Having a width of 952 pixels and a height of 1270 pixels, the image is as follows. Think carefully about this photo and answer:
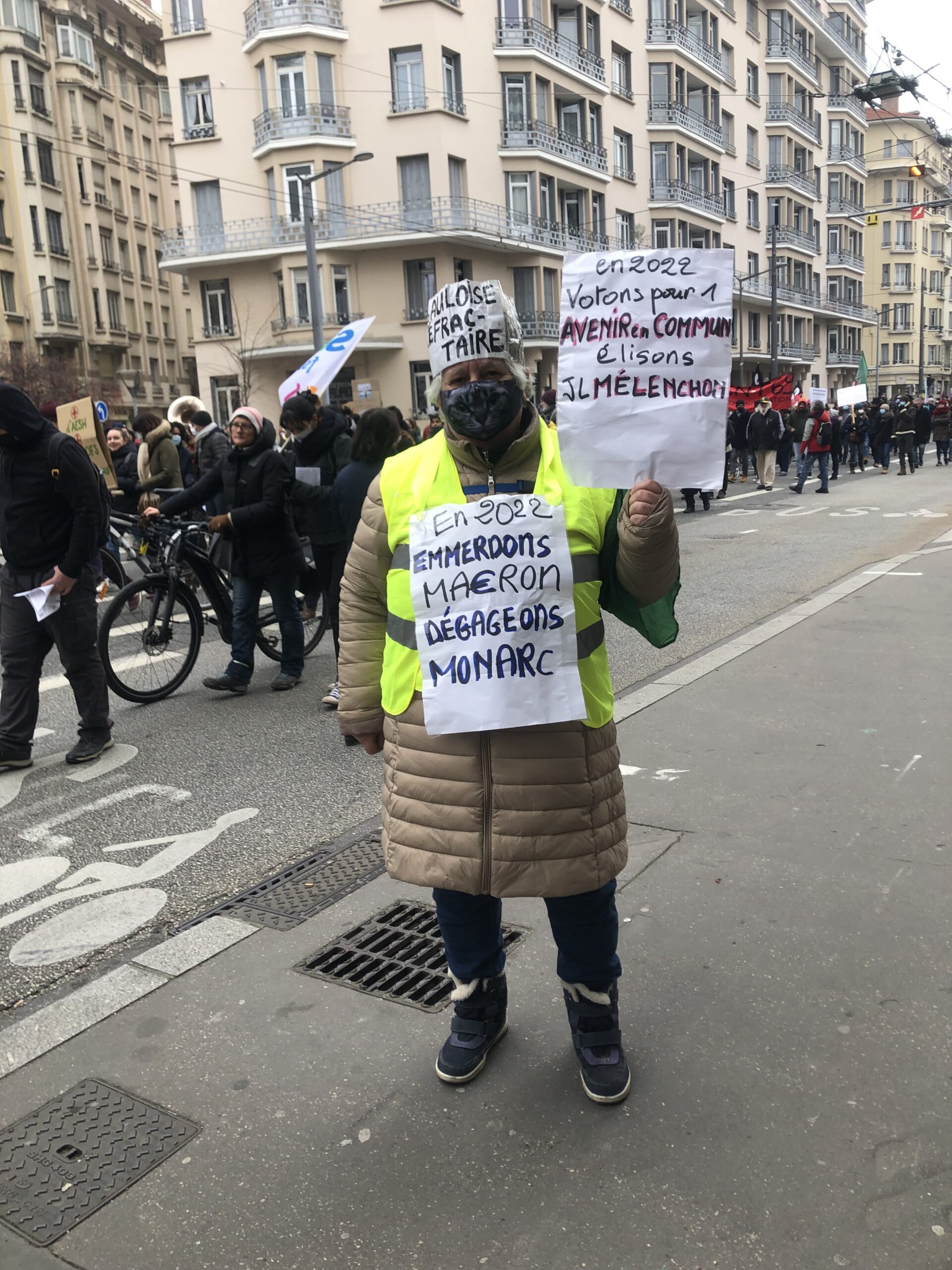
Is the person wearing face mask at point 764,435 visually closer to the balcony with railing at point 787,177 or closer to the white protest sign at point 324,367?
the white protest sign at point 324,367

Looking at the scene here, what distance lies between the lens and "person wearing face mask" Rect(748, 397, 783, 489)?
21938 millimetres

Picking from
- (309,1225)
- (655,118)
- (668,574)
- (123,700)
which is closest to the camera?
(309,1225)

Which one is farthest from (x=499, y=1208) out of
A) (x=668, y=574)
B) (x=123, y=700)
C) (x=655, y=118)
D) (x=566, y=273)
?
(x=655, y=118)

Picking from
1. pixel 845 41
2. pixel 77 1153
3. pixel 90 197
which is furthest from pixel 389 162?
pixel 845 41

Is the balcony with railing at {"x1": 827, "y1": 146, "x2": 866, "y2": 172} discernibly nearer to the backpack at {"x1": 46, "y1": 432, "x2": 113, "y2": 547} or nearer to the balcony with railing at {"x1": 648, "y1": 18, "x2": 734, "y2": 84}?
the balcony with railing at {"x1": 648, "y1": 18, "x2": 734, "y2": 84}

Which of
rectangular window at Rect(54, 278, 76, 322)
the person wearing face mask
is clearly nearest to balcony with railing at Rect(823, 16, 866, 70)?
rectangular window at Rect(54, 278, 76, 322)

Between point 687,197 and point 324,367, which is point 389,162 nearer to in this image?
point 687,197

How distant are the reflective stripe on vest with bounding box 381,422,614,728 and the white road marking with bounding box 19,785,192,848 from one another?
251 cm

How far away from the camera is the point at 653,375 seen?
2346 millimetres

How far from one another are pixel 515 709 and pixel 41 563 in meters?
3.67

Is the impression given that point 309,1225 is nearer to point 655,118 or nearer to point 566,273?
point 566,273

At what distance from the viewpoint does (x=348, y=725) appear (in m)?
2.80

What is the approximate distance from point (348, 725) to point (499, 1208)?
1166mm

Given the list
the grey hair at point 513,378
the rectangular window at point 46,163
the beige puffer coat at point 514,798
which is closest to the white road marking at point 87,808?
the beige puffer coat at point 514,798
